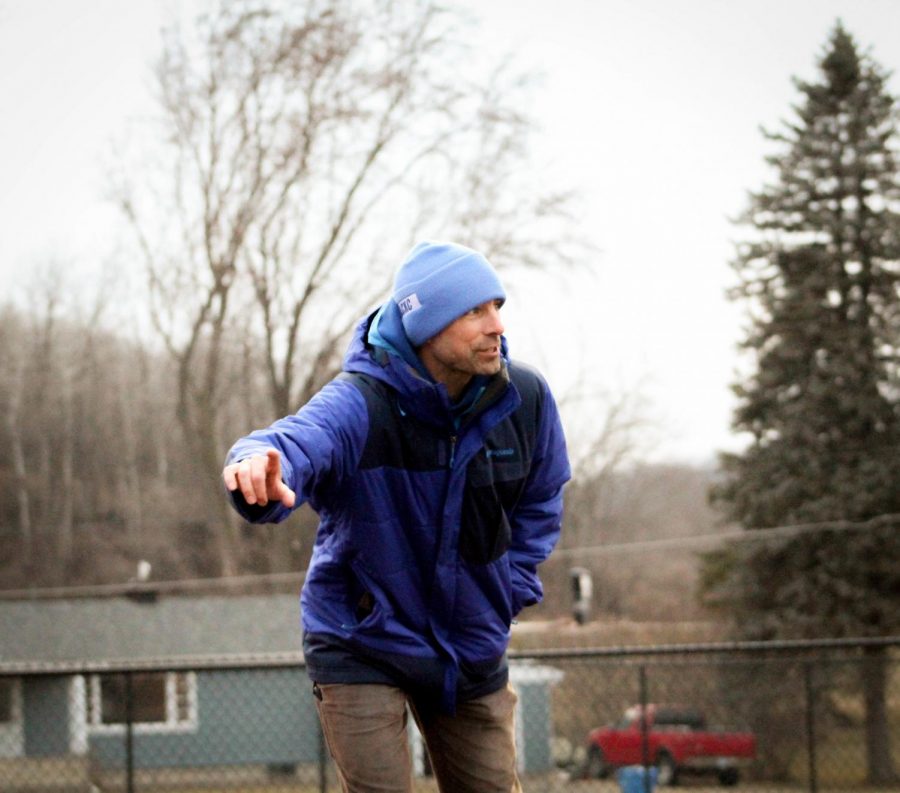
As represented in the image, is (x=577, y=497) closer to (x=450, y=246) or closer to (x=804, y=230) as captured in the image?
(x=804, y=230)

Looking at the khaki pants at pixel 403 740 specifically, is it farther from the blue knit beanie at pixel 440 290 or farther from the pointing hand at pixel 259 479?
the blue knit beanie at pixel 440 290

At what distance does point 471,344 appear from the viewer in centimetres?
325

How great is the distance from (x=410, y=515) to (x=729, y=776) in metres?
9.69

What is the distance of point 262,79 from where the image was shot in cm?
2705

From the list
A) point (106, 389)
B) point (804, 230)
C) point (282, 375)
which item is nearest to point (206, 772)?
point (282, 375)

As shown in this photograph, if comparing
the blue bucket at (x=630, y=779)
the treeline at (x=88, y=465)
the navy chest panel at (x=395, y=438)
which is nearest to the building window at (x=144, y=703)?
the blue bucket at (x=630, y=779)

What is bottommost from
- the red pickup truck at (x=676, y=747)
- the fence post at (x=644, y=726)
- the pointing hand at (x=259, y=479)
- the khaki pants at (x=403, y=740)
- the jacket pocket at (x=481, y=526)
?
the red pickup truck at (x=676, y=747)

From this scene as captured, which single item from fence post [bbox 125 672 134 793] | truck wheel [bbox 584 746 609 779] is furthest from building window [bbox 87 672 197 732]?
truck wheel [bbox 584 746 609 779]

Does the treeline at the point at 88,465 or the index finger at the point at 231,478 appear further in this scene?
the treeline at the point at 88,465

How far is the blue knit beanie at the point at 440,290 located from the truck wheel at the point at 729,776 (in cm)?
954

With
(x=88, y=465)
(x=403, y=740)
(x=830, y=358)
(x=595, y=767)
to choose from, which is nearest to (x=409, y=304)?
(x=403, y=740)

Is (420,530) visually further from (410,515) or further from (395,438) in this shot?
(395,438)

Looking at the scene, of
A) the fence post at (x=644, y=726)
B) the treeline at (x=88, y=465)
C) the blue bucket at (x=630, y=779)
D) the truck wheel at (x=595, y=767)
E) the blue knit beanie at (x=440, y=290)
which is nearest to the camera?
the blue knit beanie at (x=440, y=290)

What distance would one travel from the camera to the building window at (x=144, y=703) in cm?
1242
